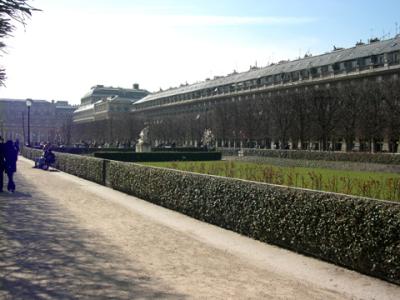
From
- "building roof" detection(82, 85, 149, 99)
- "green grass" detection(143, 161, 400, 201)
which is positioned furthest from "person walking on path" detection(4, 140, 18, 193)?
"building roof" detection(82, 85, 149, 99)

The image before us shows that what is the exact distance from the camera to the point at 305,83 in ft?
235

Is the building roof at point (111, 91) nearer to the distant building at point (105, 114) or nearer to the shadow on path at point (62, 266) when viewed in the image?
the distant building at point (105, 114)

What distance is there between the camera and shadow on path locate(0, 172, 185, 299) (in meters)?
6.51

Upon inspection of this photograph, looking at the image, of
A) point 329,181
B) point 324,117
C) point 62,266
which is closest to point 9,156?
point 329,181

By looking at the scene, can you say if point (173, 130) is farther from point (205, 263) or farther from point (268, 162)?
point (205, 263)

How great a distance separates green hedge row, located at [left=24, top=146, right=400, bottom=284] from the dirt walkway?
0.24 metres

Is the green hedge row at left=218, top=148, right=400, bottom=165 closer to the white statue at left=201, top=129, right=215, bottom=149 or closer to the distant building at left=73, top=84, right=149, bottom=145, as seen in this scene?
the white statue at left=201, top=129, right=215, bottom=149

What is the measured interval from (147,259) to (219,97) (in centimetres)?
8667

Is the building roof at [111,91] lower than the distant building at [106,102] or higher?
higher

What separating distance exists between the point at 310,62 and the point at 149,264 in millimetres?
70135

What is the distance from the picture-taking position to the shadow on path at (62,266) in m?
6.51

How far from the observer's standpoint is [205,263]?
827 centimetres

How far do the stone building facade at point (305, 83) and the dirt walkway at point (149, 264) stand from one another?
3663cm

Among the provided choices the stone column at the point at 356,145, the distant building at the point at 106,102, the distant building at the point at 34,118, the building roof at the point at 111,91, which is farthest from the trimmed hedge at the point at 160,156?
the building roof at the point at 111,91
